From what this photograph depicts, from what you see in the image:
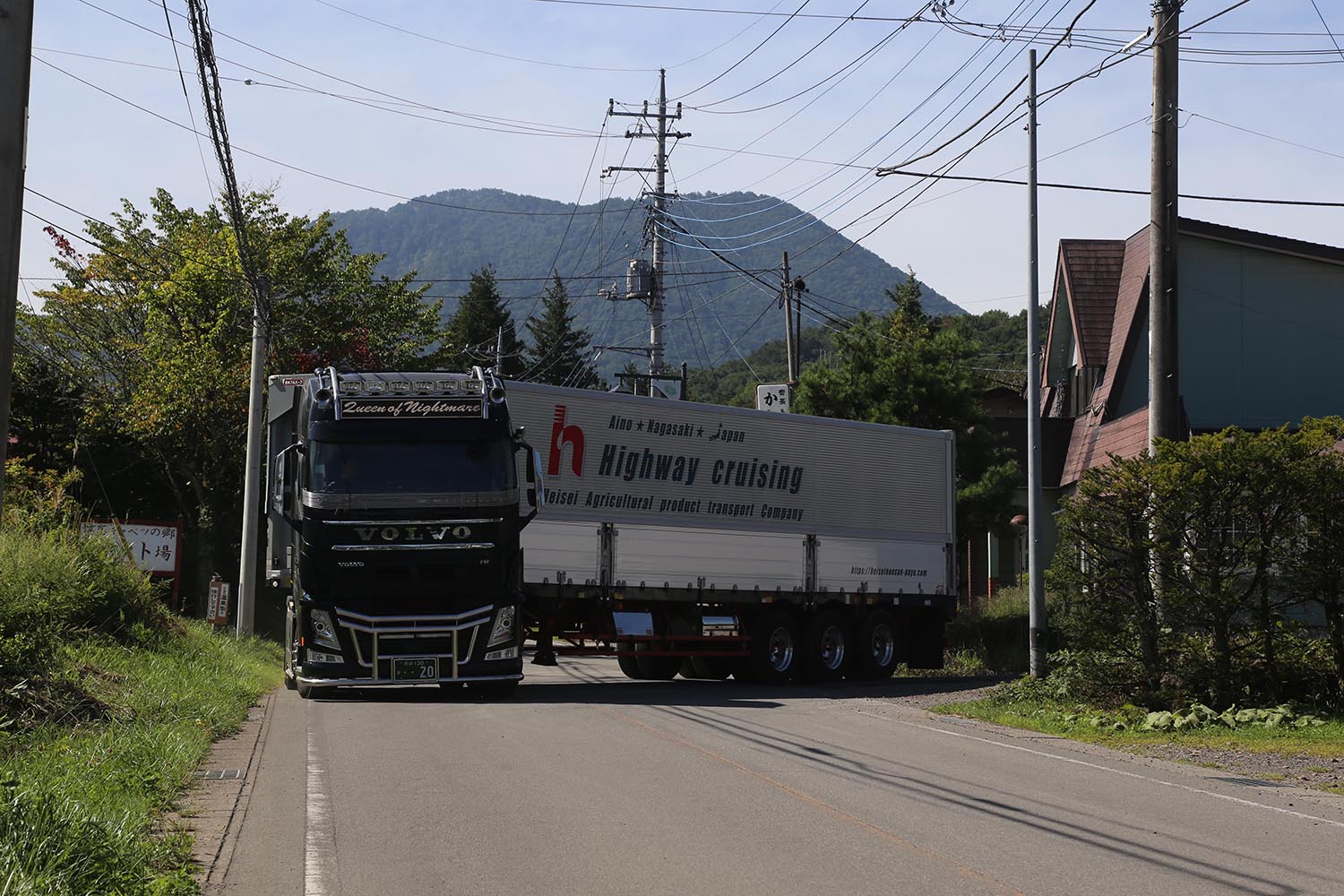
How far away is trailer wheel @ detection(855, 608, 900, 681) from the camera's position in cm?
2692

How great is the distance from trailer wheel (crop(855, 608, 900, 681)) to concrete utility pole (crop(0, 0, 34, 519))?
20368mm

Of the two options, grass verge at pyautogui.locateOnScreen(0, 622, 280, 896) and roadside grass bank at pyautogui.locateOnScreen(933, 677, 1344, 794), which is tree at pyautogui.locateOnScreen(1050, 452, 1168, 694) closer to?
roadside grass bank at pyautogui.locateOnScreen(933, 677, 1344, 794)

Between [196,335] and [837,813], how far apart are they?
36.7 metres

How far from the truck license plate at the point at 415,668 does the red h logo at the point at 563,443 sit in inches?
187

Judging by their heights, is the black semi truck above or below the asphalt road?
above

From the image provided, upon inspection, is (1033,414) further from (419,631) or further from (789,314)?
(789,314)

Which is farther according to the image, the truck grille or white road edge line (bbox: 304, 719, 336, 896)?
the truck grille

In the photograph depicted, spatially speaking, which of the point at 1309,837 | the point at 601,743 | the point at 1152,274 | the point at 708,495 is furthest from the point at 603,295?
the point at 1309,837

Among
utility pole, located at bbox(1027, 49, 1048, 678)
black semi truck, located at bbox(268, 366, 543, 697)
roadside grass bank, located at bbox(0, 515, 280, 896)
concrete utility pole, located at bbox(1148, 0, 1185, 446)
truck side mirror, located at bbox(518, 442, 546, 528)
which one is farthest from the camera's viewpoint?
utility pole, located at bbox(1027, 49, 1048, 678)

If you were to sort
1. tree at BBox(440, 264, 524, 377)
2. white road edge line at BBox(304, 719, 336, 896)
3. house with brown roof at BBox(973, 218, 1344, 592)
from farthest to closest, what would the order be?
tree at BBox(440, 264, 524, 377) → house with brown roof at BBox(973, 218, 1344, 592) → white road edge line at BBox(304, 719, 336, 896)

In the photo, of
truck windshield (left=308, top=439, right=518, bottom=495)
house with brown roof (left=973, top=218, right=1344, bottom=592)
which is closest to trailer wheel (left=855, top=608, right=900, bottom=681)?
house with brown roof (left=973, top=218, right=1344, bottom=592)

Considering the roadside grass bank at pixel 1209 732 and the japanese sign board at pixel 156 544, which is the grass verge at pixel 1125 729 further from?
the japanese sign board at pixel 156 544


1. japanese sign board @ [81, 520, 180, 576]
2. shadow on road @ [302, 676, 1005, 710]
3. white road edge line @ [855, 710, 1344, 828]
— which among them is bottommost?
shadow on road @ [302, 676, 1005, 710]

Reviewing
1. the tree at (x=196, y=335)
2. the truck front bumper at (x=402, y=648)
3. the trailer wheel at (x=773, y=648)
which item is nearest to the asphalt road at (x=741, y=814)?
the truck front bumper at (x=402, y=648)
